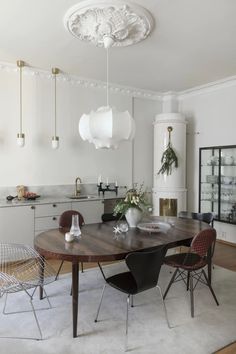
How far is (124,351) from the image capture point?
7.11ft

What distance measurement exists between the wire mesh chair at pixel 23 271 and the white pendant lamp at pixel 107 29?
4.23 feet

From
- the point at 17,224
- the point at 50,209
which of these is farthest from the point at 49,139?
the point at 17,224

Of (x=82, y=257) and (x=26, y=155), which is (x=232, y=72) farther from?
(x=82, y=257)

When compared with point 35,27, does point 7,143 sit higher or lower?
lower

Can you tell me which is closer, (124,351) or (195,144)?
(124,351)

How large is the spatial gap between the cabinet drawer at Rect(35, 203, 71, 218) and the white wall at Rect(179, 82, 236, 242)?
106 inches

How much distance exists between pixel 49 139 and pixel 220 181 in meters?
3.05

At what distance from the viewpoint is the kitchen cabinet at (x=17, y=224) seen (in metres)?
3.92

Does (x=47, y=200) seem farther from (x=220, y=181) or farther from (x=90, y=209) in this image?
(x=220, y=181)

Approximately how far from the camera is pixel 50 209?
427 centimetres

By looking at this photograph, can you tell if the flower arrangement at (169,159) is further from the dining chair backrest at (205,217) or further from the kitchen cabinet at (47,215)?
the kitchen cabinet at (47,215)

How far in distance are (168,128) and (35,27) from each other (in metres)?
3.01

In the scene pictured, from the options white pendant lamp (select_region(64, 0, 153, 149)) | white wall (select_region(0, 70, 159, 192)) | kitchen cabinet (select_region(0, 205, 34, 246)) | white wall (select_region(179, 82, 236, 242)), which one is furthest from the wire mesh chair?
white wall (select_region(179, 82, 236, 242))

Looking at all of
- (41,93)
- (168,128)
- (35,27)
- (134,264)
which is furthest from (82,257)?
(168,128)
